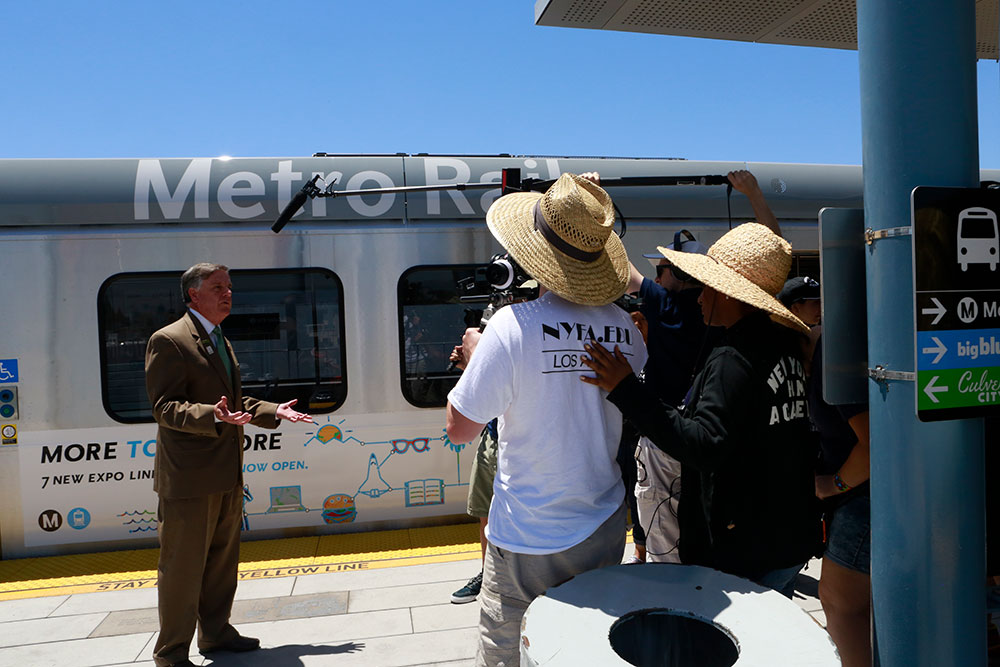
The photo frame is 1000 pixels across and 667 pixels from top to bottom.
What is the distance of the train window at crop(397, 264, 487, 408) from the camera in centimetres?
501

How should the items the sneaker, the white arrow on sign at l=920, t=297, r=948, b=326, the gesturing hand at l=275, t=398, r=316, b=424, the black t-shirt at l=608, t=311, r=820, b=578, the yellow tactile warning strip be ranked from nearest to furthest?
the white arrow on sign at l=920, t=297, r=948, b=326 < the black t-shirt at l=608, t=311, r=820, b=578 < the gesturing hand at l=275, t=398, r=316, b=424 < the sneaker < the yellow tactile warning strip

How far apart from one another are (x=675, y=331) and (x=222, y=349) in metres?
2.16

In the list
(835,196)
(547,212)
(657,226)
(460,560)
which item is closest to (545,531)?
(547,212)

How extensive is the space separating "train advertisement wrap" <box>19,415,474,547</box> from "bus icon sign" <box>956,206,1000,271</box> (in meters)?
3.38

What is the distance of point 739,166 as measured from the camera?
18.0 feet

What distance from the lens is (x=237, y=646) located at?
3.42 m

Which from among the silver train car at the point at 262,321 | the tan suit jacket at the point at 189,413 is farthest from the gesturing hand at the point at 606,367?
the silver train car at the point at 262,321

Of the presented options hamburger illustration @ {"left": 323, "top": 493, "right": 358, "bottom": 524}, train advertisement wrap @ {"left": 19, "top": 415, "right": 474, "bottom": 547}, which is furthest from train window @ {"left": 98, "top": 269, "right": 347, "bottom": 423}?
hamburger illustration @ {"left": 323, "top": 493, "right": 358, "bottom": 524}

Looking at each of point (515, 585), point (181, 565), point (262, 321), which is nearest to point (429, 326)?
point (262, 321)

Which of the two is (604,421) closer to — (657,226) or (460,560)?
(460,560)

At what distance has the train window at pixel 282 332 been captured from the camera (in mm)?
4750

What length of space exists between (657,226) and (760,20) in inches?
78.4

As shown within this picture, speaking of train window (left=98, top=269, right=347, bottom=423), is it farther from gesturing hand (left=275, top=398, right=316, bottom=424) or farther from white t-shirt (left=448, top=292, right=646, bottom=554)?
white t-shirt (left=448, top=292, right=646, bottom=554)

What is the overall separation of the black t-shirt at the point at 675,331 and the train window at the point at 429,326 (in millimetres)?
1988
